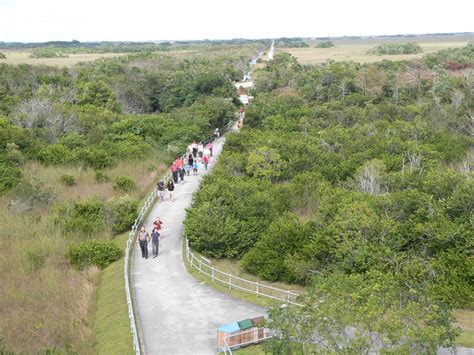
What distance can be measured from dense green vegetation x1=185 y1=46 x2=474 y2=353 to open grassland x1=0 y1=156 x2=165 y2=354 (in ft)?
17.6

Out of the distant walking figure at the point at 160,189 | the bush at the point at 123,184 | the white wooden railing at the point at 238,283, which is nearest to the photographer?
the white wooden railing at the point at 238,283

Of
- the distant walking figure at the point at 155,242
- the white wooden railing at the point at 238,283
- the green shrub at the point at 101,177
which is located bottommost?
the white wooden railing at the point at 238,283

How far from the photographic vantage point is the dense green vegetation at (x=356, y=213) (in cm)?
1947

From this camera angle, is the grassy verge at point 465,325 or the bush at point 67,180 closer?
the grassy verge at point 465,325

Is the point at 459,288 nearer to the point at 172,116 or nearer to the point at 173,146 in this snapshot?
the point at 173,146

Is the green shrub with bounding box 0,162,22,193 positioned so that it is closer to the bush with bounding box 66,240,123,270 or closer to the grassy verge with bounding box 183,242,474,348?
the bush with bounding box 66,240,123,270

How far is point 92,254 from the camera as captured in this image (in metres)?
25.3

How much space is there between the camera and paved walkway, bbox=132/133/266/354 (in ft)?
57.9

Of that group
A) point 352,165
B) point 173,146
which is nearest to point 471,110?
point 352,165

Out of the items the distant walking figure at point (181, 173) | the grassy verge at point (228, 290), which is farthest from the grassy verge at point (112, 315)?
the distant walking figure at point (181, 173)

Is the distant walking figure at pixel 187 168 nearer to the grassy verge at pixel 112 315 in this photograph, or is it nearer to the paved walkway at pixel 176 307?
the paved walkway at pixel 176 307

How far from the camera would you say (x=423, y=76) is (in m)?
81.6

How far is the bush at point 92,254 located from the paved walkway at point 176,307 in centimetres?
110

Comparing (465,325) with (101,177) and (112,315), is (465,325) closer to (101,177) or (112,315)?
(112,315)
